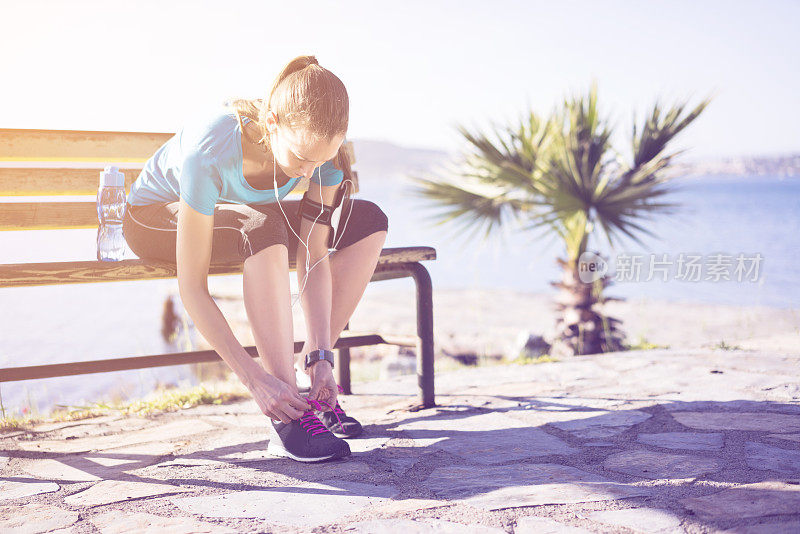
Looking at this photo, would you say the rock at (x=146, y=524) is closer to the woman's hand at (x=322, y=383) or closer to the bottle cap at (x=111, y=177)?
the woman's hand at (x=322, y=383)

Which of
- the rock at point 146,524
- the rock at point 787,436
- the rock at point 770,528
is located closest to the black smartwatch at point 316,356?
the rock at point 146,524

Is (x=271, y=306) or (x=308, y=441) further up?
(x=271, y=306)

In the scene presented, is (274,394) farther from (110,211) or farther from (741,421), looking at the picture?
(741,421)

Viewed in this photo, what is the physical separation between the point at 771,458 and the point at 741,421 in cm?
41

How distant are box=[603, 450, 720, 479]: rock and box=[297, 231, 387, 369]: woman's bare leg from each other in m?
0.84

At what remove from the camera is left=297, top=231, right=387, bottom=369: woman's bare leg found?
6.90 ft

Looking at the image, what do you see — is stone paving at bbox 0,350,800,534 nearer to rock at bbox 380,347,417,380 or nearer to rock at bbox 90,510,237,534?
rock at bbox 90,510,237,534

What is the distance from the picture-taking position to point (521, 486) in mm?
1639

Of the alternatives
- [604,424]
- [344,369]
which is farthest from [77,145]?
[604,424]

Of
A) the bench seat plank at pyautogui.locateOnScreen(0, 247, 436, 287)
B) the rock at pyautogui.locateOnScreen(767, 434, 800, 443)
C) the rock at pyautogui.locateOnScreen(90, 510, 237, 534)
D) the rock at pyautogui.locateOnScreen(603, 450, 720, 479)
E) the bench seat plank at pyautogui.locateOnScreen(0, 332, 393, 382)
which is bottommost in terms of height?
the rock at pyautogui.locateOnScreen(90, 510, 237, 534)

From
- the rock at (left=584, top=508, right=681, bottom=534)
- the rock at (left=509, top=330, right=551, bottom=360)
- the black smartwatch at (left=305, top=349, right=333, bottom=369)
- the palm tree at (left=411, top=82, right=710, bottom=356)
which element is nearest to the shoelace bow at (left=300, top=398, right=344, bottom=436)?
the black smartwatch at (left=305, top=349, right=333, bottom=369)

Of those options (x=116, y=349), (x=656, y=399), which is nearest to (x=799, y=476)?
(x=656, y=399)

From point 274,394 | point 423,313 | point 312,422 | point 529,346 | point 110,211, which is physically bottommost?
point 529,346

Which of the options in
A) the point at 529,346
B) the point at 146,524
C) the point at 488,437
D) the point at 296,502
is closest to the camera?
the point at 146,524
